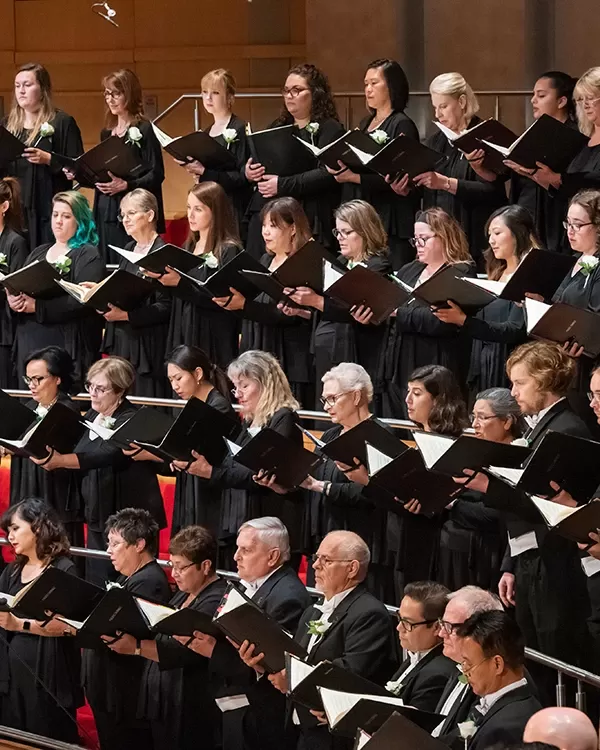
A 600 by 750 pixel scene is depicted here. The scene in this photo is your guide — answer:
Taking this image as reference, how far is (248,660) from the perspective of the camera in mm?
4863

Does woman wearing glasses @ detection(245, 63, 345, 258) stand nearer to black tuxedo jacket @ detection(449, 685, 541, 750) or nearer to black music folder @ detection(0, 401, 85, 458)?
black music folder @ detection(0, 401, 85, 458)

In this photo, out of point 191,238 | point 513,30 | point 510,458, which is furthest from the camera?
point 513,30

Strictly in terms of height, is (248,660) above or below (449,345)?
below

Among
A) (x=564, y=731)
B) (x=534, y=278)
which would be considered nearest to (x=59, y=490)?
(x=534, y=278)

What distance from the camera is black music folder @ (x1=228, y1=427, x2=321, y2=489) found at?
520cm

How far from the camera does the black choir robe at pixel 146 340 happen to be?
21.7ft

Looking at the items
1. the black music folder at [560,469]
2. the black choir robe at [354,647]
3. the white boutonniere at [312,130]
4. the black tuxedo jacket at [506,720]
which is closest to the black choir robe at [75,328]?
the white boutonniere at [312,130]

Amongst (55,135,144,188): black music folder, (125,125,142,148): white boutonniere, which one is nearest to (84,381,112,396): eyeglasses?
(55,135,144,188): black music folder

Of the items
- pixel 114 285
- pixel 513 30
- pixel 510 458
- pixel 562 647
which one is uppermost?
pixel 513 30

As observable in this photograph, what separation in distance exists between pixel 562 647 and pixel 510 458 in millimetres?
640

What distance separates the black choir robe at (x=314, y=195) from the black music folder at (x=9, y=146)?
114cm

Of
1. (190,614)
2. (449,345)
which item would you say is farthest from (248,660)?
(449,345)

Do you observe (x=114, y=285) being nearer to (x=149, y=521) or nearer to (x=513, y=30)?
(x=149, y=521)

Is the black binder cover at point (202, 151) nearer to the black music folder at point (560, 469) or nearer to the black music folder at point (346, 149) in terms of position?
the black music folder at point (346, 149)
